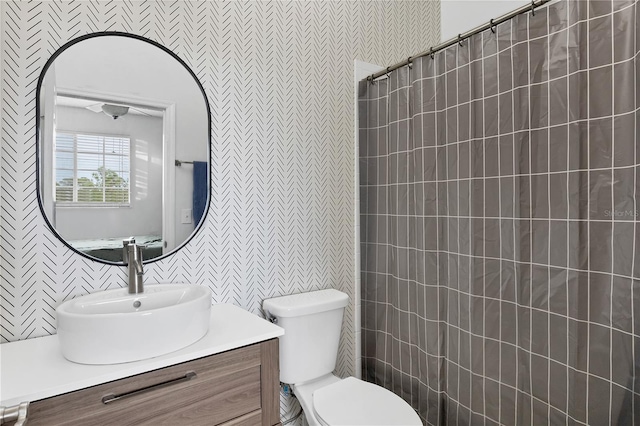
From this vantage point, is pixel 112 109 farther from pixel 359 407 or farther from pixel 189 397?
pixel 359 407

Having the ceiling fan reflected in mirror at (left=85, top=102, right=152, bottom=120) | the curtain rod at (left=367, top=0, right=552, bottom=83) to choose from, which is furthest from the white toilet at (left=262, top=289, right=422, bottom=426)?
the curtain rod at (left=367, top=0, right=552, bottom=83)

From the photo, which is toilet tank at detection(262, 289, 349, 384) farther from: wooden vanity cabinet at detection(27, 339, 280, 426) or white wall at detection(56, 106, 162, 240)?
white wall at detection(56, 106, 162, 240)

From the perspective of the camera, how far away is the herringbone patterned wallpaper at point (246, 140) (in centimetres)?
123

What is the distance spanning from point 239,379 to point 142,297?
18.3 inches

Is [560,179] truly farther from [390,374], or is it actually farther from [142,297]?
[142,297]

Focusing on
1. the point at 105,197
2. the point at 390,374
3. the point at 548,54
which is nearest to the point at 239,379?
the point at 105,197

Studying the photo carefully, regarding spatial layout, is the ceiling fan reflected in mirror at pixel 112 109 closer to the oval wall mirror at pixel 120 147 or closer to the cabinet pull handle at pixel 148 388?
the oval wall mirror at pixel 120 147

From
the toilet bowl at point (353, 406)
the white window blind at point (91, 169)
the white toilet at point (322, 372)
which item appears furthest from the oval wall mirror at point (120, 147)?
the toilet bowl at point (353, 406)

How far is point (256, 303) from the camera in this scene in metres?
1.71

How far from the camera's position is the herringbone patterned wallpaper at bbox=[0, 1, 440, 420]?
48.4 inches

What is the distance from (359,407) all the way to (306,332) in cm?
38

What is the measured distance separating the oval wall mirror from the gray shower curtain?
0.98 meters

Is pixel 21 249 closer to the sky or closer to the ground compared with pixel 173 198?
closer to the ground

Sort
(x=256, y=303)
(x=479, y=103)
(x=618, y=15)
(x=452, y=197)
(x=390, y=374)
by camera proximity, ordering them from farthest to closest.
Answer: (x=390, y=374) → (x=256, y=303) → (x=452, y=197) → (x=479, y=103) → (x=618, y=15)
